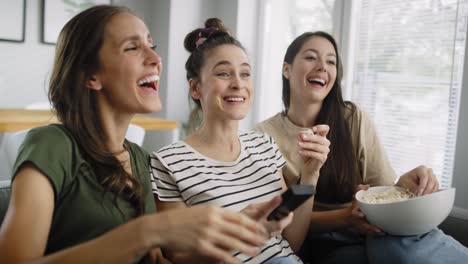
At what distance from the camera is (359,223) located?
1.35 metres

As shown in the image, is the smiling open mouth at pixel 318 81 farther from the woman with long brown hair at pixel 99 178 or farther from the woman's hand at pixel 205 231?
the woman's hand at pixel 205 231

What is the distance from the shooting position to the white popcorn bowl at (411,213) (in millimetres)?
1146

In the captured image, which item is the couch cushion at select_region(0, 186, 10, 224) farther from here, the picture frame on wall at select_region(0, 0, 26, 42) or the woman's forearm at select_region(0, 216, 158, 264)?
the picture frame on wall at select_region(0, 0, 26, 42)

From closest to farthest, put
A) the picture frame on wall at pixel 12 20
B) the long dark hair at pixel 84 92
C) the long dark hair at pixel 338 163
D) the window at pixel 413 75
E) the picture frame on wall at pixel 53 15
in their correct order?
the long dark hair at pixel 84 92, the long dark hair at pixel 338 163, the window at pixel 413 75, the picture frame on wall at pixel 12 20, the picture frame on wall at pixel 53 15

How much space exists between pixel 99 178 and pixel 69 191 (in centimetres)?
8

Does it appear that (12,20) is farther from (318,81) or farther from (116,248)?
(116,248)

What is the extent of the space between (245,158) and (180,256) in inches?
14.4

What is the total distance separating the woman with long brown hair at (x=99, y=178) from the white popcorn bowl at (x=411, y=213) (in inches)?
16.8

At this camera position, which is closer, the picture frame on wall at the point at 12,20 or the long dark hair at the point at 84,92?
the long dark hair at the point at 84,92

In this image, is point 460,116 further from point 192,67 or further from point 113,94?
point 113,94

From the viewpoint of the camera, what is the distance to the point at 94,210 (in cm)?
96

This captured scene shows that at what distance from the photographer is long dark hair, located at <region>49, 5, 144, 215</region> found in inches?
39.9

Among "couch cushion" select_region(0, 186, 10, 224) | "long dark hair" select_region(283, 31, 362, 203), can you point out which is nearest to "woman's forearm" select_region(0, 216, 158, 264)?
"couch cushion" select_region(0, 186, 10, 224)

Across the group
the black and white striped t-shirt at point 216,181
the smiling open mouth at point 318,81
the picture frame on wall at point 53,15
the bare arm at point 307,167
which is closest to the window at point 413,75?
the smiling open mouth at point 318,81
